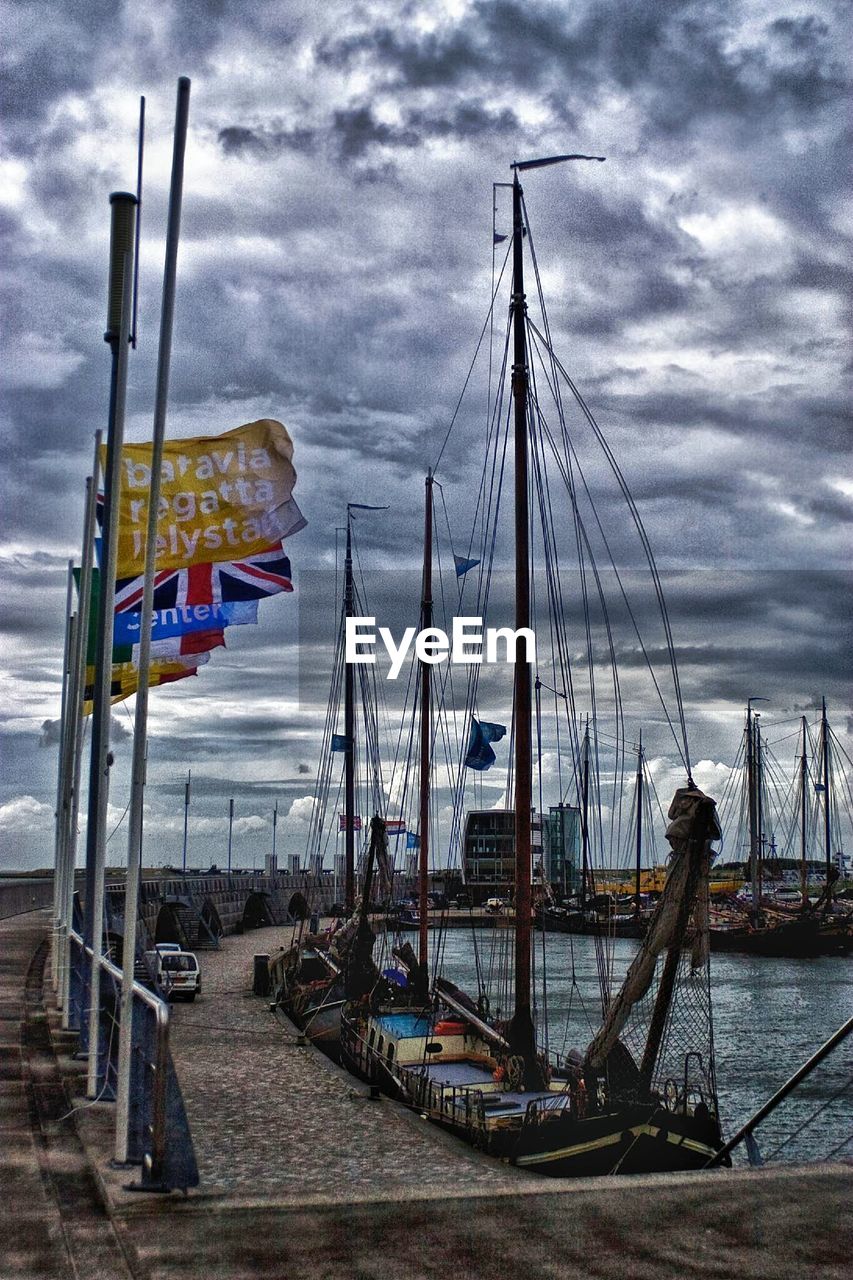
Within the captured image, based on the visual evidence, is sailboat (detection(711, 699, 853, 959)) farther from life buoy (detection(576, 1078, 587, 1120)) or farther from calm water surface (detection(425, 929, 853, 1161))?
life buoy (detection(576, 1078, 587, 1120))

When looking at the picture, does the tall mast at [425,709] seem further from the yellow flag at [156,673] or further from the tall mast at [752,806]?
the tall mast at [752,806]

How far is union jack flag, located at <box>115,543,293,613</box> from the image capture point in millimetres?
15273

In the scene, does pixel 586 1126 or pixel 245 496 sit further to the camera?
pixel 586 1126

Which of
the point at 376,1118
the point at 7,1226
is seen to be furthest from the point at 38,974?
the point at 7,1226

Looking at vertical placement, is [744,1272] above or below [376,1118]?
above

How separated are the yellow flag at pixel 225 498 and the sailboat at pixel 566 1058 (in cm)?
854

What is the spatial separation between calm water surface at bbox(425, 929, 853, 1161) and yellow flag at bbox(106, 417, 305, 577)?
968 cm

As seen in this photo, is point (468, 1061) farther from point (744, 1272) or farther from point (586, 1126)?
point (744, 1272)

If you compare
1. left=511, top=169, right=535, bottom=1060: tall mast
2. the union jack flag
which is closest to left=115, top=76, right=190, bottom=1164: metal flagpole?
the union jack flag

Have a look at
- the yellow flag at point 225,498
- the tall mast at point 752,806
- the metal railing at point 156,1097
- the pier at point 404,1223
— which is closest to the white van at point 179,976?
the yellow flag at point 225,498

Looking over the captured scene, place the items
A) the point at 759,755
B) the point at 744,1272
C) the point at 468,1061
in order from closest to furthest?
the point at 744,1272 < the point at 468,1061 < the point at 759,755

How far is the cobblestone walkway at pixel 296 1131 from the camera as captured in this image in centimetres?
1526

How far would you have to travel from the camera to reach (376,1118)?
2092 cm

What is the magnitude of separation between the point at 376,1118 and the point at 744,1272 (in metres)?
15.4
